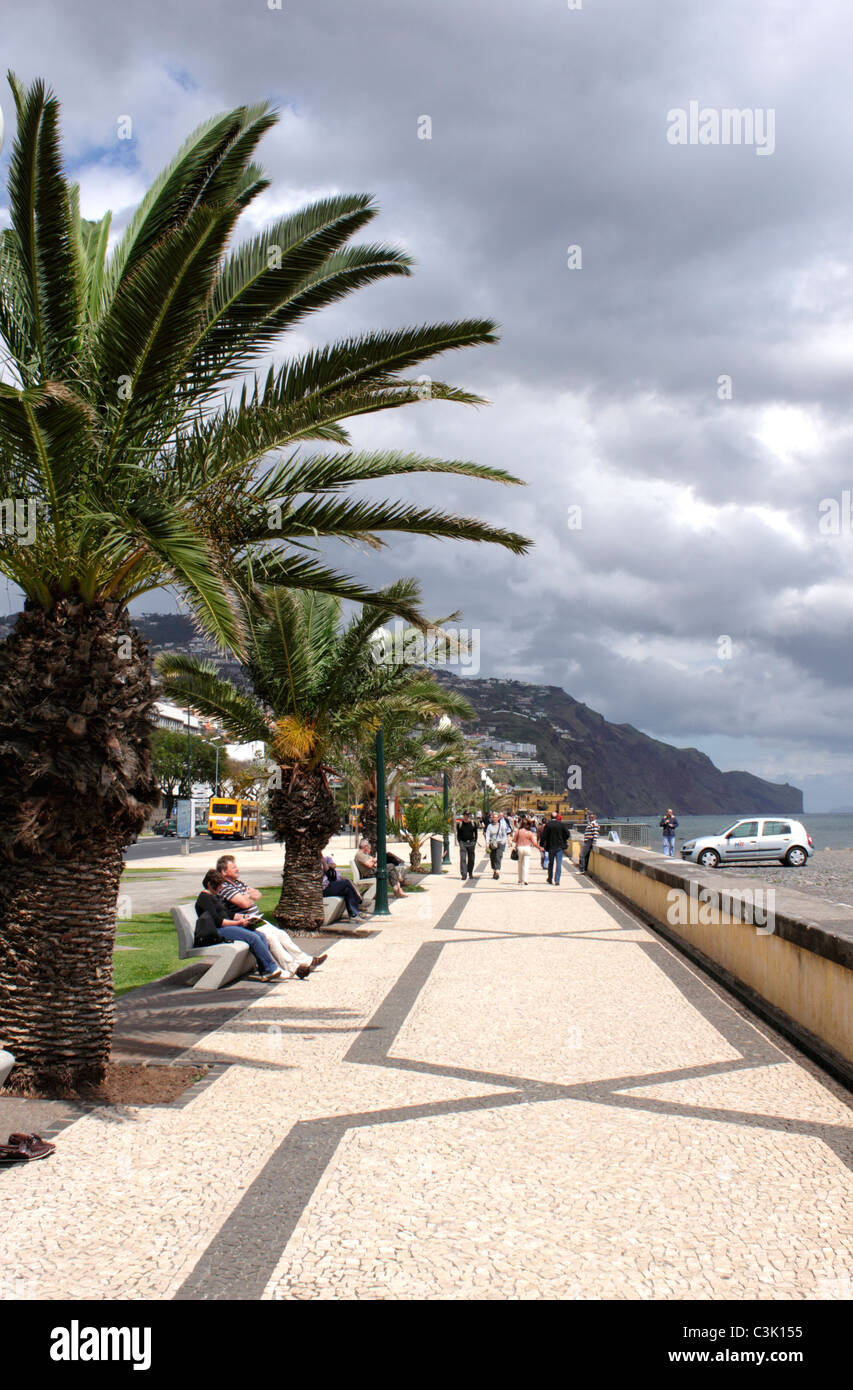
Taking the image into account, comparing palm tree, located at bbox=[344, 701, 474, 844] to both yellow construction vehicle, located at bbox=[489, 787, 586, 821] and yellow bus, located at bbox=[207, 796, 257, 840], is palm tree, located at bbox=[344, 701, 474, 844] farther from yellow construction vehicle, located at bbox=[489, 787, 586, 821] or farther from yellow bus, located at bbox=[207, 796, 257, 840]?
yellow construction vehicle, located at bbox=[489, 787, 586, 821]

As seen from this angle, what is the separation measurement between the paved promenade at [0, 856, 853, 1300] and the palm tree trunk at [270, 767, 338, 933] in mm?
4919

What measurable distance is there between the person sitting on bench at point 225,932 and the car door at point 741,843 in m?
21.8

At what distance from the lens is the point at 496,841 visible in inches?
1008

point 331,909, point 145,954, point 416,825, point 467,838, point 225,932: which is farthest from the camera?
point 416,825

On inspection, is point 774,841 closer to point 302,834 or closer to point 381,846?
point 381,846

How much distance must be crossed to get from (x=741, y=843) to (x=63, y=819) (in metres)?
25.9

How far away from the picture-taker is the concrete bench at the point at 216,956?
8.98 meters

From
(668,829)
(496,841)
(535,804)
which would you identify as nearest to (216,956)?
(496,841)

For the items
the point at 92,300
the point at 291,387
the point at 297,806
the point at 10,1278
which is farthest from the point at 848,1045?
the point at 297,806

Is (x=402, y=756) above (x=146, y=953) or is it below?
above

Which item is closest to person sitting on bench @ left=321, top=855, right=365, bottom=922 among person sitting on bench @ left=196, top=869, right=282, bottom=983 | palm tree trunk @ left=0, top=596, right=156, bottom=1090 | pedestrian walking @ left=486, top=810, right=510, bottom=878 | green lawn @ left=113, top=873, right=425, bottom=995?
green lawn @ left=113, top=873, right=425, bottom=995

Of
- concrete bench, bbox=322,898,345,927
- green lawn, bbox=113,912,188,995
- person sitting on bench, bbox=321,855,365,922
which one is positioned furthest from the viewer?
person sitting on bench, bbox=321,855,365,922

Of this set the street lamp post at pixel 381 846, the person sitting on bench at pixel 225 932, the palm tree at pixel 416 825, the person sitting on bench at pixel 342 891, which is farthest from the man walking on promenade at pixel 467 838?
the person sitting on bench at pixel 225 932

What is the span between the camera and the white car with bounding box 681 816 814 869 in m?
28.9
